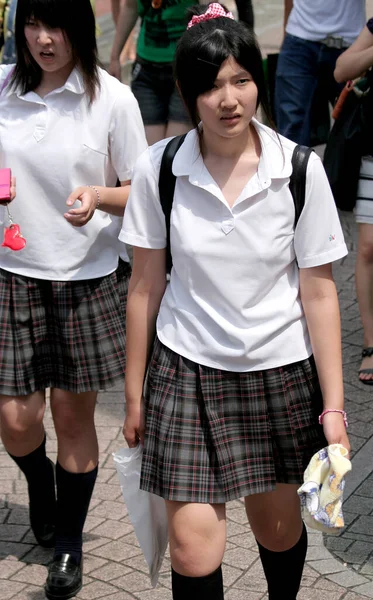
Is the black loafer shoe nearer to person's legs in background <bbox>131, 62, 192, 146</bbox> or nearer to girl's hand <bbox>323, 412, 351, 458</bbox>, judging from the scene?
girl's hand <bbox>323, 412, 351, 458</bbox>

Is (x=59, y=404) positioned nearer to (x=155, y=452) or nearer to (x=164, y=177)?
(x=155, y=452)

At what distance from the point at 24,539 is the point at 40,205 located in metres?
1.32

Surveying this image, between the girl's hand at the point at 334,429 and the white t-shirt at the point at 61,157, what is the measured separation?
1.06m

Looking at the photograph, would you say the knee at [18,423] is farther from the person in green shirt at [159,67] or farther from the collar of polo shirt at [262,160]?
the person in green shirt at [159,67]

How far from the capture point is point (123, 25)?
687cm

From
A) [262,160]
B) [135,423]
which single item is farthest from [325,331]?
[135,423]

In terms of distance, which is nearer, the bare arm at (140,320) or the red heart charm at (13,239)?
the bare arm at (140,320)

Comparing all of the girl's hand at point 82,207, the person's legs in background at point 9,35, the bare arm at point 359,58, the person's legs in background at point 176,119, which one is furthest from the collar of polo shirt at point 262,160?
the person's legs in background at point 176,119

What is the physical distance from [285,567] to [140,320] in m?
0.81

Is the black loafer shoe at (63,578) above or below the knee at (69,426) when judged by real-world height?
below

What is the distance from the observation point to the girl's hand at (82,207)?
329cm

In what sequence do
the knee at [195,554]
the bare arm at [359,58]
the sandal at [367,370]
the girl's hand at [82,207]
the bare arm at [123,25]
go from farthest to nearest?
1. the bare arm at [123,25]
2. the sandal at [367,370]
3. the bare arm at [359,58]
4. the girl's hand at [82,207]
5. the knee at [195,554]

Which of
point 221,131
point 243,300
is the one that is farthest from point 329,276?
point 221,131

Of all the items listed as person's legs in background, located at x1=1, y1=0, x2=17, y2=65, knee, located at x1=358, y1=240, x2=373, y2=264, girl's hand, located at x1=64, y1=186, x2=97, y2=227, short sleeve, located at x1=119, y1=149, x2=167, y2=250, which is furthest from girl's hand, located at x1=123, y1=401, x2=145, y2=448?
person's legs in background, located at x1=1, y1=0, x2=17, y2=65
